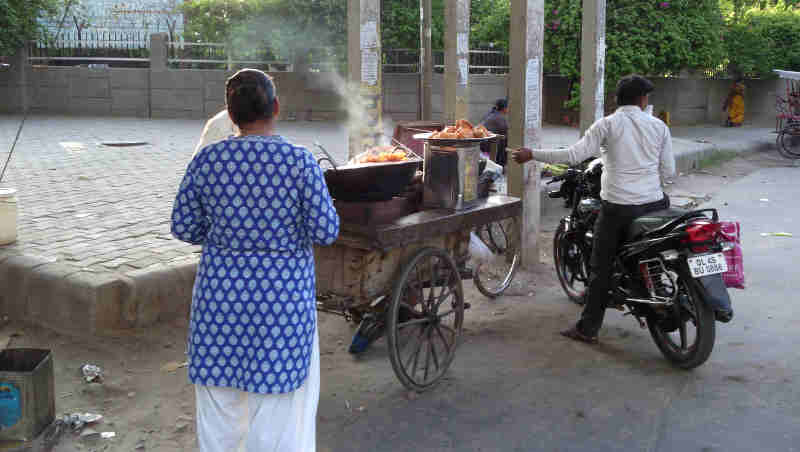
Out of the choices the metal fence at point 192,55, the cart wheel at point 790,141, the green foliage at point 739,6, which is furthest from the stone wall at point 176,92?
the green foliage at point 739,6

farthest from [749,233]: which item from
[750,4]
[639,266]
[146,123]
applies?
[750,4]

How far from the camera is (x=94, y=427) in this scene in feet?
12.9

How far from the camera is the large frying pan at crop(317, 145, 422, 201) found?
4.00 meters

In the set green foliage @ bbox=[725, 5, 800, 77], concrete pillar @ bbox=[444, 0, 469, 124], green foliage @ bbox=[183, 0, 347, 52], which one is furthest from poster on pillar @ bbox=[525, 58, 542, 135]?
green foliage @ bbox=[725, 5, 800, 77]

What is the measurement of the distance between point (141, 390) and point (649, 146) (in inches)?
137

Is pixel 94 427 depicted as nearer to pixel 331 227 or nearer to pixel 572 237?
pixel 331 227

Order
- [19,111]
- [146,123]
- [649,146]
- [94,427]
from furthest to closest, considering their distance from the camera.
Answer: [19,111]
[146,123]
[649,146]
[94,427]

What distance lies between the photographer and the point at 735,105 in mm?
22203

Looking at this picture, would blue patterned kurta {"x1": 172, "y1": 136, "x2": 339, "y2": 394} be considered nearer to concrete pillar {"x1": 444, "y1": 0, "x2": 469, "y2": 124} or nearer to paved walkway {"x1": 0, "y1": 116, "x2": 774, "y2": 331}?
paved walkway {"x1": 0, "y1": 116, "x2": 774, "y2": 331}

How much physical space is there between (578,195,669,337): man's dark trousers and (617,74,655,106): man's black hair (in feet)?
2.23

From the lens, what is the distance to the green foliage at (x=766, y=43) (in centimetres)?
2139

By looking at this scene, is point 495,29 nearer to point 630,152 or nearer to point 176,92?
point 176,92

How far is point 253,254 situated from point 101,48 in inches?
755

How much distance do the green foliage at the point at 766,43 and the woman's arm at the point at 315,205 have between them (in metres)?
21.4
